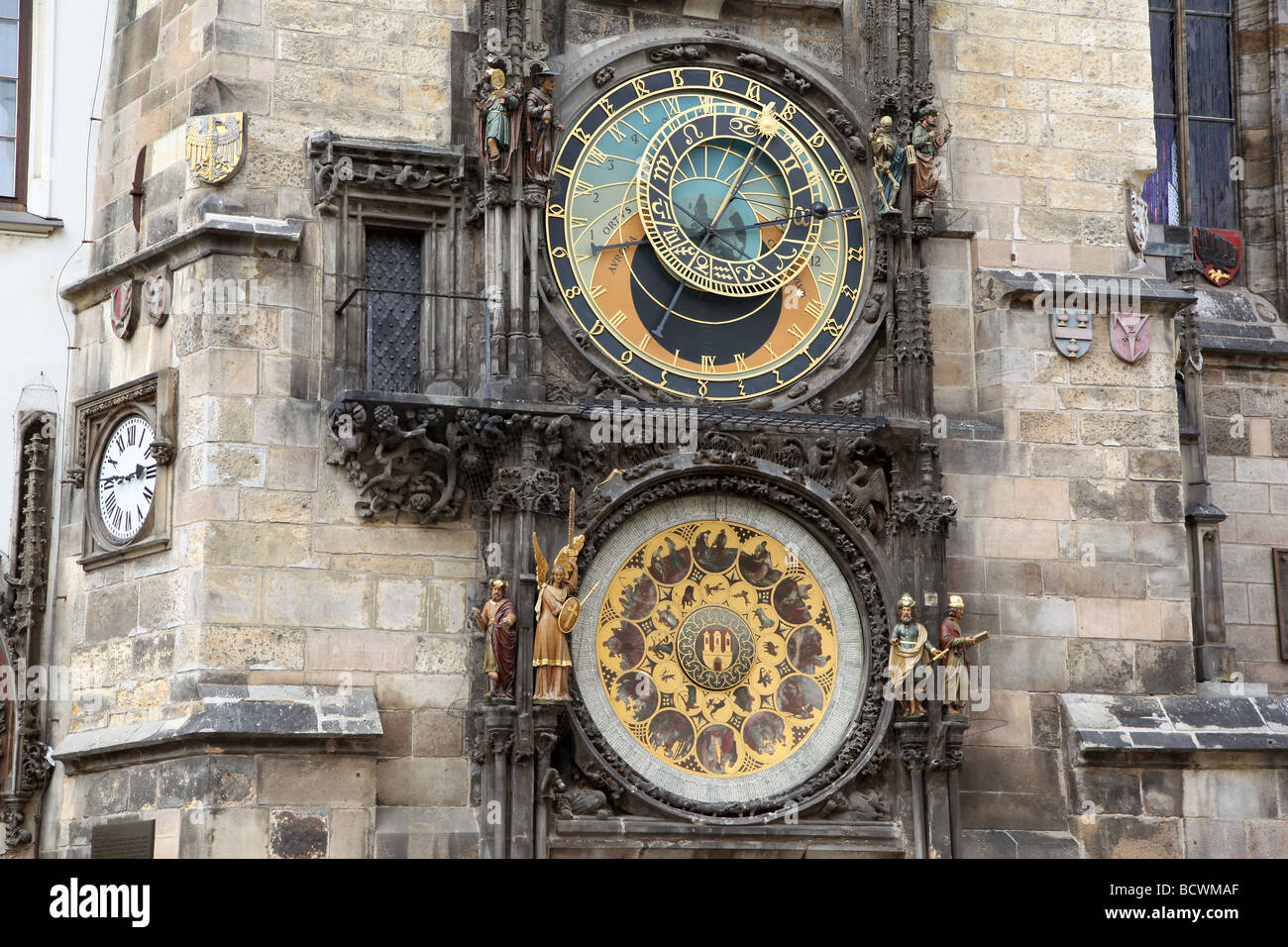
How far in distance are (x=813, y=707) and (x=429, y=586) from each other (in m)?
2.76

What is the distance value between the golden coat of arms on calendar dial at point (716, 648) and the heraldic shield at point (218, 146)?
12.3 ft

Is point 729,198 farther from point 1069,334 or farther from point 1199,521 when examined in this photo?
point 1199,521

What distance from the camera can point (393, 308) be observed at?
15234 millimetres

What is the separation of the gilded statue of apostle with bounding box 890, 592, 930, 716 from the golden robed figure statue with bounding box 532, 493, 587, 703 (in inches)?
89.0

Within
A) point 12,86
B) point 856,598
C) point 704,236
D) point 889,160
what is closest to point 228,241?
point 12,86

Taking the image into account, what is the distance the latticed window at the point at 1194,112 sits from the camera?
762 inches

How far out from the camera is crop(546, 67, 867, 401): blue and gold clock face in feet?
50.8

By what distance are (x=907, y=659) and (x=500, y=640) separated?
2833 millimetres

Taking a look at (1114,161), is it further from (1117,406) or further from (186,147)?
(186,147)

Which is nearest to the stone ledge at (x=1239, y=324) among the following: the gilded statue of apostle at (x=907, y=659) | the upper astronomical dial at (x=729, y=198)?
the upper astronomical dial at (x=729, y=198)

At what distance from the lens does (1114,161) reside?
16.9 m

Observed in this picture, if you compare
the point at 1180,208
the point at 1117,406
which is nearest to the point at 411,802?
the point at 1117,406

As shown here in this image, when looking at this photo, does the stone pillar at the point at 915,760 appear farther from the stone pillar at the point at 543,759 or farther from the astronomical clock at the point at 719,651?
the stone pillar at the point at 543,759
